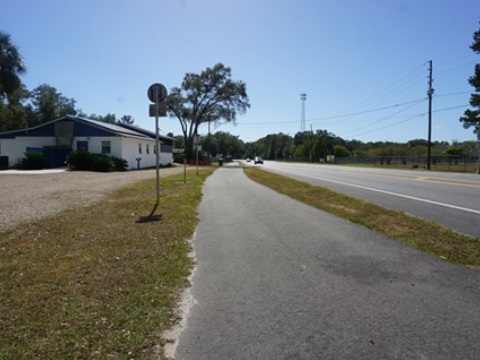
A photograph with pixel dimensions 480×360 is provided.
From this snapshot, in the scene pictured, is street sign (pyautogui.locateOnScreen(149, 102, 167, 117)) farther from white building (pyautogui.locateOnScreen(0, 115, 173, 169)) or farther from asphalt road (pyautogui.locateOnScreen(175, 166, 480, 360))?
white building (pyautogui.locateOnScreen(0, 115, 173, 169))

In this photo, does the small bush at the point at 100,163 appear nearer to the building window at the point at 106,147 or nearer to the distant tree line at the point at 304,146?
the building window at the point at 106,147

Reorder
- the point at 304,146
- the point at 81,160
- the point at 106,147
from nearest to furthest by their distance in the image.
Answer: the point at 81,160, the point at 106,147, the point at 304,146

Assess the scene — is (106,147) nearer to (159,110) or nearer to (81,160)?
(81,160)

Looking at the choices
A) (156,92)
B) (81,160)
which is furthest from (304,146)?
(156,92)

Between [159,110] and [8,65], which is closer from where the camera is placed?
[159,110]

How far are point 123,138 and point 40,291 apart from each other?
29103 millimetres

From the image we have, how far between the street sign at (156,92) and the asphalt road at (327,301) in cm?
561

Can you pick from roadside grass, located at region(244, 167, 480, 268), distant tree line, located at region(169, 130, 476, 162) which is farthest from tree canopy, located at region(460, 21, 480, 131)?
distant tree line, located at region(169, 130, 476, 162)

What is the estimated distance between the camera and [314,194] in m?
13.0

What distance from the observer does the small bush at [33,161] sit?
89.0 feet

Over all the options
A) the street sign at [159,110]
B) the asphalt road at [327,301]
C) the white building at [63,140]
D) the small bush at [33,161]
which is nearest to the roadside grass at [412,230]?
the asphalt road at [327,301]

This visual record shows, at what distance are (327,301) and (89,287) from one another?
2.56 metres

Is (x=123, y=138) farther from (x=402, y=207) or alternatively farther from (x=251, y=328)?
(x=251, y=328)

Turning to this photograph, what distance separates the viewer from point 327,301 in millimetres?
3717
